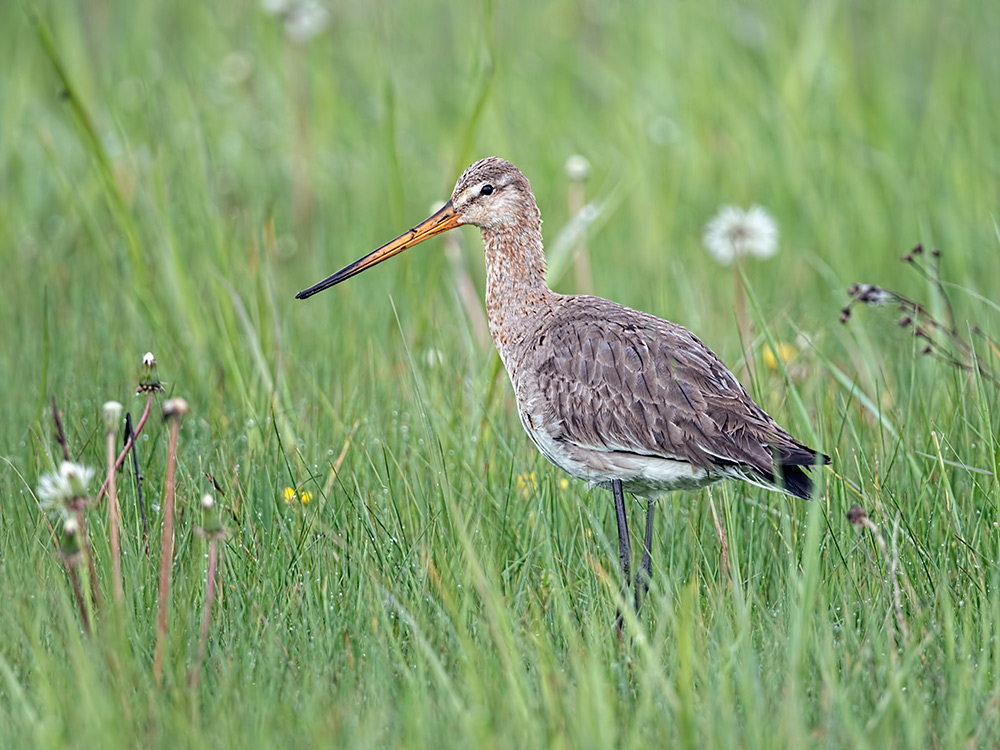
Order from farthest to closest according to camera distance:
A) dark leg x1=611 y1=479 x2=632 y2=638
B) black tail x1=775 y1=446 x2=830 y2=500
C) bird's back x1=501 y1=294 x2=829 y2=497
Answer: dark leg x1=611 y1=479 x2=632 y2=638
bird's back x1=501 y1=294 x2=829 y2=497
black tail x1=775 y1=446 x2=830 y2=500

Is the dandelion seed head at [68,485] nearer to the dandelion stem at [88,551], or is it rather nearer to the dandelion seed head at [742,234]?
the dandelion stem at [88,551]

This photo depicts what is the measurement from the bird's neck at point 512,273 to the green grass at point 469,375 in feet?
1.13

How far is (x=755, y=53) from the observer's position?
26.2 ft

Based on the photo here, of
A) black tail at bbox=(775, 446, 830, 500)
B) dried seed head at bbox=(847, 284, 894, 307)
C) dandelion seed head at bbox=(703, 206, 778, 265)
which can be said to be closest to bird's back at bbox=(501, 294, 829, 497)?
black tail at bbox=(775, 446, 830, 500)

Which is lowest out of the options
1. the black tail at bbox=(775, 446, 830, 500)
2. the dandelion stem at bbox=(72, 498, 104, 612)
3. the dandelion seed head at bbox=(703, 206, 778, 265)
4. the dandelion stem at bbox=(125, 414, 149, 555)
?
the dandelion stem at bbox=(72, 498, 104, 612)

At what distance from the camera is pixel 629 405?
3.86 metres

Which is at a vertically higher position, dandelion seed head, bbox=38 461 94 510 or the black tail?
the black tail

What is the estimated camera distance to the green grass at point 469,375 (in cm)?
290

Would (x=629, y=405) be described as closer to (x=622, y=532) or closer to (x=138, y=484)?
(x=622, y=532)

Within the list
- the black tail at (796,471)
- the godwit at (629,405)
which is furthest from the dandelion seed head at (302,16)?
the black tail at (796,471)

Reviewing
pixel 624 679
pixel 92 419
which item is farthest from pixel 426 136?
pixel 624 679

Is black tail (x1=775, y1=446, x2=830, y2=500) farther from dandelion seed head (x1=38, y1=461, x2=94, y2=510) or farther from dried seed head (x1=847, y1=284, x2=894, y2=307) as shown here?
dandelion seed head (x1=38, y1=461, x2=94, y2=510)

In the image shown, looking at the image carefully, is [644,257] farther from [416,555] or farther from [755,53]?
[416,555]

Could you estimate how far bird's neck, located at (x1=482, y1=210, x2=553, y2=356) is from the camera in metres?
4.51
